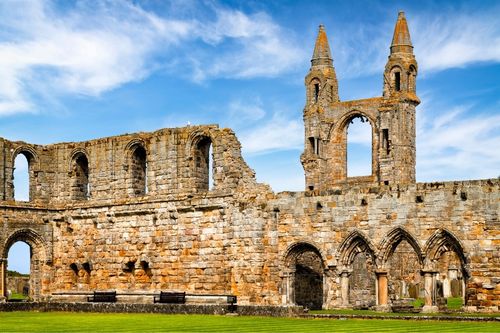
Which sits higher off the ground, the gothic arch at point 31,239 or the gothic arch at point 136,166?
the gothic arch at point 136,166

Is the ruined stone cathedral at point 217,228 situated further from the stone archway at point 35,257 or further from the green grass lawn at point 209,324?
the green grass lawn at point 209,324

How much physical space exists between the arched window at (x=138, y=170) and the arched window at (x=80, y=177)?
2553mm

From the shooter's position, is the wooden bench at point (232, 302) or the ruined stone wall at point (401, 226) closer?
the wooden bench at point (232, 302)

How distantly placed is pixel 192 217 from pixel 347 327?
13120mm

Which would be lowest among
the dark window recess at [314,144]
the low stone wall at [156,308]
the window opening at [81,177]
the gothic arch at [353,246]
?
the low stone wall at [156,308]

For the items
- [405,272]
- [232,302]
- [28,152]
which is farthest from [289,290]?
[405,272]

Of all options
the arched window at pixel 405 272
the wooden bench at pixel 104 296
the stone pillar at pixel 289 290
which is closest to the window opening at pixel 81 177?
the wooden bench at pixel 104 296

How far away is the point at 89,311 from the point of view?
33312 millimetres

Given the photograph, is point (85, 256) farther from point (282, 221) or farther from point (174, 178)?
point (282, 221)

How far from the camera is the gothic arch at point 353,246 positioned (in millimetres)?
33625

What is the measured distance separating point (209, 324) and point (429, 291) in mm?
9163

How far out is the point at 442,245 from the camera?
3256cm

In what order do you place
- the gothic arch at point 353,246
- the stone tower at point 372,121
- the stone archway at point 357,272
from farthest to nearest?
the stone tower at point 372,121 → the stone archway at point 357,272 → the gothic arch at point 353,246

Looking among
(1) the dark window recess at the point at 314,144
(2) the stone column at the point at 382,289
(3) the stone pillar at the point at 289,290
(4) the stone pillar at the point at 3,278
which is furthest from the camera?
(1) the dark window recess at the point at 314,144
